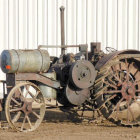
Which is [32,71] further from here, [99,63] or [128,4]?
[128,4]

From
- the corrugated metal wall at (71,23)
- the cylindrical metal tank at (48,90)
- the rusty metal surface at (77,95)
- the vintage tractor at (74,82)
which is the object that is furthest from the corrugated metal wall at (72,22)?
the rusty metal surface at (77,95)

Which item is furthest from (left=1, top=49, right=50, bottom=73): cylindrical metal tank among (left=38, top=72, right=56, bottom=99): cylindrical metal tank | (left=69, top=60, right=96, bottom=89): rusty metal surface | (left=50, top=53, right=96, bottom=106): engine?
(left=69, top=60, right=96, bottom=89): rusty metal surface

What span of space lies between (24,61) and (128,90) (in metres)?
2.00

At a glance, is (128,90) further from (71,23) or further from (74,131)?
(71,23)

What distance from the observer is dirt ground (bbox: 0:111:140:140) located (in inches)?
278

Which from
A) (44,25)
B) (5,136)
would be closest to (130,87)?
(5,136)

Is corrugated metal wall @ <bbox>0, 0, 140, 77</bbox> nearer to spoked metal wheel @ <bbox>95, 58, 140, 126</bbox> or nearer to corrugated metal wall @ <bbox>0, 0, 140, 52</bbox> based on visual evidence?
corrugated metal wall @ <bbox>0, 0, 140, 52</bbox>

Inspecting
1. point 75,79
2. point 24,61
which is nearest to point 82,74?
point 75,79

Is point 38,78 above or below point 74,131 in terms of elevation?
above

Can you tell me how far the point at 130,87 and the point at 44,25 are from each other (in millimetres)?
4915

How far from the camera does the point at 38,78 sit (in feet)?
25.7

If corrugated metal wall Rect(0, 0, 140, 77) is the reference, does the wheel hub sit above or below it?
below

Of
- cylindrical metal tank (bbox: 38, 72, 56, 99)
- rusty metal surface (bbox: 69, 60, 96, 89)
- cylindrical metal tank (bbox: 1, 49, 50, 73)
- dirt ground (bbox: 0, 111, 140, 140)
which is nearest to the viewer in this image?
dirt ground (bbox: 0, 111, 140, 140)

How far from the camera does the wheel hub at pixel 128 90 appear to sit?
823 cm
